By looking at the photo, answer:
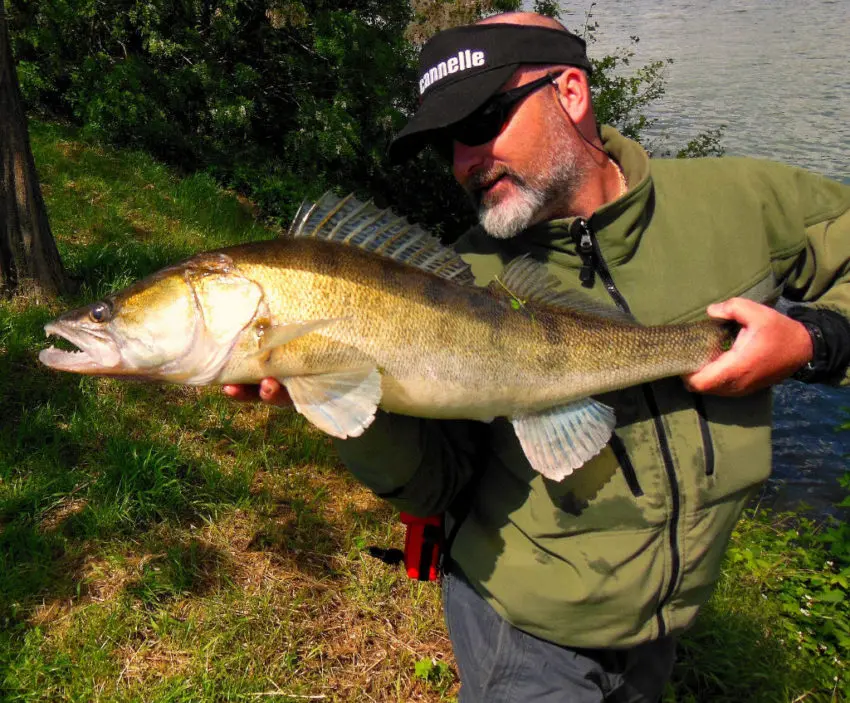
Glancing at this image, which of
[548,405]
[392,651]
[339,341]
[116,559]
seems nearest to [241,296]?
[339,341]

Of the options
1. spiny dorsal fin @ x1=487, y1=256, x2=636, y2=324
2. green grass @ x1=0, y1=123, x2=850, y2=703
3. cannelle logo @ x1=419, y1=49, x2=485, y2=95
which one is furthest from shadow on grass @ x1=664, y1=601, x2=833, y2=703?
cannelle logo @ x1=419, y1=49, x2=485, y2=95

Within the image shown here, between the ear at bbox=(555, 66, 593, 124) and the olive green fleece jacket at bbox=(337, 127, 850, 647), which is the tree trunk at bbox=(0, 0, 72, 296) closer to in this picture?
the olive green fleece jacket at bbox=(337, 127, 850, 647)

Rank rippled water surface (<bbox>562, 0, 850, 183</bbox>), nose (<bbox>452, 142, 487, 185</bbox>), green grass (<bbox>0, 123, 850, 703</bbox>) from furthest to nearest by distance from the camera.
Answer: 1. rippled water surface (<bbox>562, 0, 850, 183</bbox>)
2. green grass (<bbox>0, 123, 850, 703</bbox>)
3. nose (<bbox>452, 142, 487, 185</bbox>)

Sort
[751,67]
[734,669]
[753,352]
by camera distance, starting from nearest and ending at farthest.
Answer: [753,352], [734,669], [751,67]

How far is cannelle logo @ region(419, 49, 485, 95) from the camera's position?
7.57ft

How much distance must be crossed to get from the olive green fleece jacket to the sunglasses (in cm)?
39

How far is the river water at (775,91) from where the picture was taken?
6.93 meters

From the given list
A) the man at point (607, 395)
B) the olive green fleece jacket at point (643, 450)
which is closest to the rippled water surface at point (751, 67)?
the olive green fleece jacket at point (643, 450)

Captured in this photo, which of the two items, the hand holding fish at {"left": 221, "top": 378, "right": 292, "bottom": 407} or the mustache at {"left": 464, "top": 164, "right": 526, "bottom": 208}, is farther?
the mustache at {"left": 464, "top": 164, "right": 526, "bottom": 208}

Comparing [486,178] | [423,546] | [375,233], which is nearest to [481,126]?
[486,178]

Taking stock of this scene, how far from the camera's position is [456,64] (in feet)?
7.69

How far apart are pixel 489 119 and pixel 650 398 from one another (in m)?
1.15

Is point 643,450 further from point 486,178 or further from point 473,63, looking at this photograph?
point 473,63

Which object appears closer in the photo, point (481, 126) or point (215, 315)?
point (215, 315)
